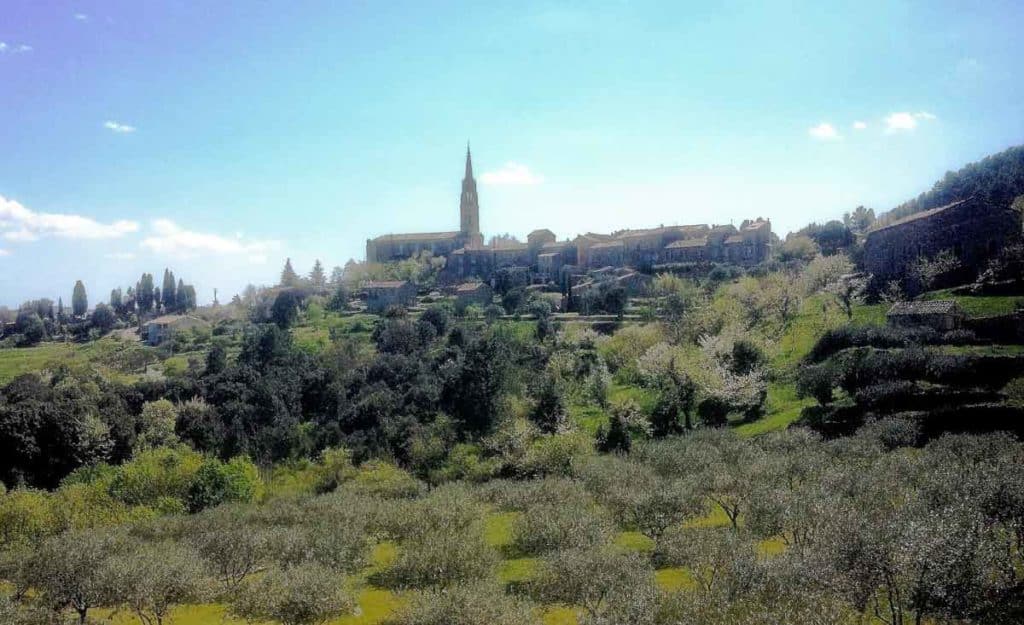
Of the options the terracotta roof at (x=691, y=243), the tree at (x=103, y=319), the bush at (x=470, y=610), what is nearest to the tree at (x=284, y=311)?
the tree at (x=103, y=319)

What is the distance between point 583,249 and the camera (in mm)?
122125

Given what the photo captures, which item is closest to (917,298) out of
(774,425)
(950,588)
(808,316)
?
(808,316)

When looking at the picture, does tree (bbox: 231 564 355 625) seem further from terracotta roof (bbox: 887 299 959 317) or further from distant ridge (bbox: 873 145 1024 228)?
distant ridge (bbox: 873 145 1024 228)

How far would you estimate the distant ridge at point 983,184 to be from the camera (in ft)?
263

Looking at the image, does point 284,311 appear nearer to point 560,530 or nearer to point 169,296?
point 169,296

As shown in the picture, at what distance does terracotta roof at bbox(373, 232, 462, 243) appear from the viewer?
14562 cm

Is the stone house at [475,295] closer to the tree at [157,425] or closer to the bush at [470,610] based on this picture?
the tree at [157,425]

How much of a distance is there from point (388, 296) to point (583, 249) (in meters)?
36.0

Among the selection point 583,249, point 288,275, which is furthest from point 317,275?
point 583,249

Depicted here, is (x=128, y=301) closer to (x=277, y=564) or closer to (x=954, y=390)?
(x=277, y=564)

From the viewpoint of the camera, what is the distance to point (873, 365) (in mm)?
44594

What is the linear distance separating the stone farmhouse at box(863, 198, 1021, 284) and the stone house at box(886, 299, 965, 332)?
34.8ft

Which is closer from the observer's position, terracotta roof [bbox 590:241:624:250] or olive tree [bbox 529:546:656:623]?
olive tree [bbox 529:546:656:623]

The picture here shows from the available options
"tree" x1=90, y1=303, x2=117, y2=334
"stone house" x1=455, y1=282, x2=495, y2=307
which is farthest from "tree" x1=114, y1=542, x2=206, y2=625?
"tree" x1=90, y1=303, x2=117, y2=334
